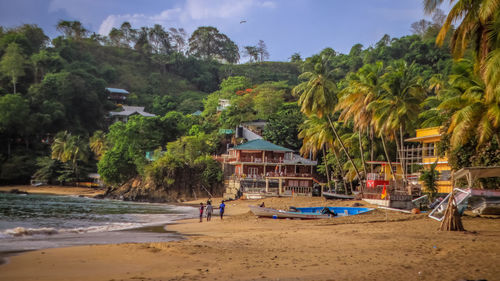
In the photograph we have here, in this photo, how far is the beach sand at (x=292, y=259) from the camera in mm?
9234

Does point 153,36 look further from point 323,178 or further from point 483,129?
point 483,129

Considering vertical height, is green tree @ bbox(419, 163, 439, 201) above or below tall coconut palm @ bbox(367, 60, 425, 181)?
below

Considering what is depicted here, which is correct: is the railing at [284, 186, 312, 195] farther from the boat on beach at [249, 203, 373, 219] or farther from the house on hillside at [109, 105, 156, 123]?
the house on hillside at [109, 105, 156, 123]

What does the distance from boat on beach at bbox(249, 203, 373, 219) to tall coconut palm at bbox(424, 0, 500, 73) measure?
10.9 meters

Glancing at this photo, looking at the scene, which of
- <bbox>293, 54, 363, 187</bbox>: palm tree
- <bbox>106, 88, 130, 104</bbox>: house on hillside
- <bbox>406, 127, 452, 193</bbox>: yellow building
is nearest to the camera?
<bbox>406, 127, 452, 193</bbox>: yellow building

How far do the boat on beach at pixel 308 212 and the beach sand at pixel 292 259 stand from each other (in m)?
8.52

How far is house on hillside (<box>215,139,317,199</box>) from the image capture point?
49.8 metres

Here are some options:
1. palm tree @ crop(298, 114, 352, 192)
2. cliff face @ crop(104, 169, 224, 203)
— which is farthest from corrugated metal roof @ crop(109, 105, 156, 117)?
palm tree @ crop(298, 114, 352, 192)

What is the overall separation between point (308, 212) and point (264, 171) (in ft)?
97.6

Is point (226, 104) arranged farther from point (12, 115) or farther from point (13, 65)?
point (13, 65)

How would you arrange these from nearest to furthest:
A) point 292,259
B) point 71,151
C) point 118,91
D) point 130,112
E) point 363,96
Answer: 1. point 292,259
2. point 363,96
3. point 71,151
4. point 130,112
5. point 118,91

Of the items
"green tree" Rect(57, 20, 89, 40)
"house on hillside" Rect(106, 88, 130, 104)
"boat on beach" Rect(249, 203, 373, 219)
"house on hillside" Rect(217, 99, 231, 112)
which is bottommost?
"boat on beach" Rect(249, 203, 373, 219)

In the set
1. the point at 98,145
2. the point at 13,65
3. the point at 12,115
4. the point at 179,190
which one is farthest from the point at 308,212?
the point at 13,65

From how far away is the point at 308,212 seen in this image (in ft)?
87.6
